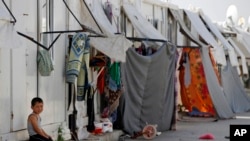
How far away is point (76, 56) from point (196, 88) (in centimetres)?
744

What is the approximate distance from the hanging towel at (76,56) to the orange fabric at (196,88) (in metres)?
6.74

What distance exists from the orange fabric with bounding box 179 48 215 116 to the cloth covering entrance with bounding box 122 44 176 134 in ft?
9.16

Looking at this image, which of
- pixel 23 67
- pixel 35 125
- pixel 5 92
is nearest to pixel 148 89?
pixel 23 67

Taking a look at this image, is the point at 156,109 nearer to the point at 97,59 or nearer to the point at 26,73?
the point at 97,59

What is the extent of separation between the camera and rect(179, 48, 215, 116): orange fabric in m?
16.9

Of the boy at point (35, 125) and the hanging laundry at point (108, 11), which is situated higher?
the hanging laundry at point (108, 11)

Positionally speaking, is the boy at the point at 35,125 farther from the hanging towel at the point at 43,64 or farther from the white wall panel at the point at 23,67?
the hanging towel at the point at 43,64

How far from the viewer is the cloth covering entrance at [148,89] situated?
42.0 ft

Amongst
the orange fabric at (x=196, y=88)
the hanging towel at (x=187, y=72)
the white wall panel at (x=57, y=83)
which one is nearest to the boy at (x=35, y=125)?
the white wall panel at (x=57, y=83)

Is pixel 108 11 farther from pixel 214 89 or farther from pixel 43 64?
pixel 214 89

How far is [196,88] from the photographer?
17.2 meters

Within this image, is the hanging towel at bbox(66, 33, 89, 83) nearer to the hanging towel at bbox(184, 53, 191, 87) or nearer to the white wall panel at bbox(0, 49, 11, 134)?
the white wall panel at bbox(0, 49, 11, 134)

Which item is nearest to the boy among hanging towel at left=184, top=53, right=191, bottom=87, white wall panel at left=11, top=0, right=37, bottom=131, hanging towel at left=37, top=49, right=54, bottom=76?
white wall panel at left=11, top=0, right=37, bottom=131

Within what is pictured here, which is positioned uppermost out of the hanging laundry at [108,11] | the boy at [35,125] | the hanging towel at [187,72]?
the hanging laundry at [108,11]
